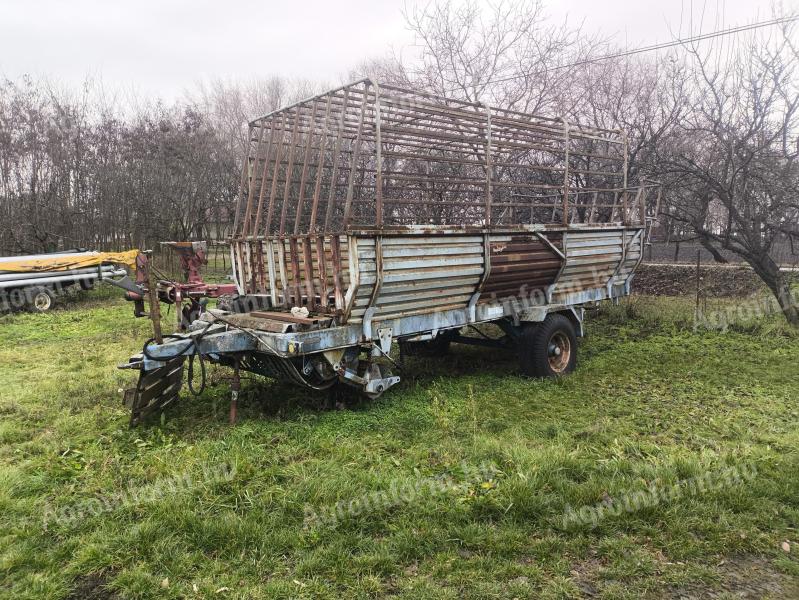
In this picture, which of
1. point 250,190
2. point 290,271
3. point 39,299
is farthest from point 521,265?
point 39,299

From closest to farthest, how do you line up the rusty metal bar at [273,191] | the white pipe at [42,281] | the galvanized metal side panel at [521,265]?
the rusty metal bar at [273,191], the galvanized metal side panel at [521,265], the white pipe at [42,281]

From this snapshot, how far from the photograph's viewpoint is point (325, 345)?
465 centimetres

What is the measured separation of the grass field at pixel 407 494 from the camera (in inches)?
112

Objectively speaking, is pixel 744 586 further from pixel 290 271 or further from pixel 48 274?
pixel 48 274

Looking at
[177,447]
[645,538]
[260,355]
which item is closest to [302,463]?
[177,447]

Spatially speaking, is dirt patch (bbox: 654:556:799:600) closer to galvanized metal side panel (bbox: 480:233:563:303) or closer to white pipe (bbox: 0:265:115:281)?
galvanized metal side panel (bbox: 480:233:563:303)

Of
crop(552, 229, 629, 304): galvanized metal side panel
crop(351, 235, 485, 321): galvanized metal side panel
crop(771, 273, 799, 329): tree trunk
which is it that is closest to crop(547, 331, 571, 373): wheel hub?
crop(552, 229, 629, 304): galvanized metal side panel

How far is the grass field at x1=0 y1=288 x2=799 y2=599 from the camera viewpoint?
9.32 ft

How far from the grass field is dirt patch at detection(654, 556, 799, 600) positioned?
0.04 ft

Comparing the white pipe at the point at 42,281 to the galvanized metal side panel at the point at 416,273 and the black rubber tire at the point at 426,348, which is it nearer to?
the black rubber tire at the point at 426,348

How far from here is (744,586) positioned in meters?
2.81

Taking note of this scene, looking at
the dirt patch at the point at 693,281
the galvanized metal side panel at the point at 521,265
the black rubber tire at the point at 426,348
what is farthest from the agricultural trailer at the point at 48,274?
the dirt patch at the point at 693,281

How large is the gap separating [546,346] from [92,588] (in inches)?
205

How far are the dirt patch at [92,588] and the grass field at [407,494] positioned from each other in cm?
1
